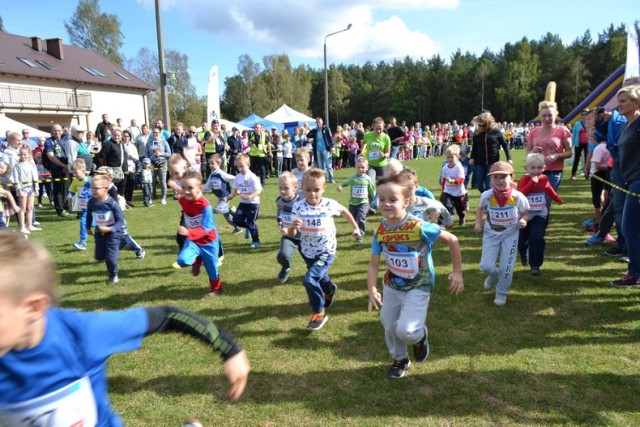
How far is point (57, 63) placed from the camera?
122ft

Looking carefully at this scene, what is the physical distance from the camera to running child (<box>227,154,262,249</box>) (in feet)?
27.1

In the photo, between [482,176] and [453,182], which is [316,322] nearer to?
[453,182]

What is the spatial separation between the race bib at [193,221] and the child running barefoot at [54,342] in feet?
12.9

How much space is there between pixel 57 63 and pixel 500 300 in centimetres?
4313

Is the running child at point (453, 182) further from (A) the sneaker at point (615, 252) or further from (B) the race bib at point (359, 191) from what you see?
(A) the sneaker at point (615, 252)

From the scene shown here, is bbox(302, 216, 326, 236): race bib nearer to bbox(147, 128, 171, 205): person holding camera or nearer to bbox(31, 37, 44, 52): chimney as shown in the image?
bbox(147, 128, 171, 205): person holding camera

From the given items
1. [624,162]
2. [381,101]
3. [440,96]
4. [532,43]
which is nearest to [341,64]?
[381,101]

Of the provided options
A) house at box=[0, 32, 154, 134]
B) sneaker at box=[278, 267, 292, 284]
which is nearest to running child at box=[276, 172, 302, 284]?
sneaker at box=[278, 267, 292, 284]

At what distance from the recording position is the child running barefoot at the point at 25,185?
1020 centimetres

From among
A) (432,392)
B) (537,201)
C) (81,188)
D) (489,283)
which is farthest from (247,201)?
(432,392)

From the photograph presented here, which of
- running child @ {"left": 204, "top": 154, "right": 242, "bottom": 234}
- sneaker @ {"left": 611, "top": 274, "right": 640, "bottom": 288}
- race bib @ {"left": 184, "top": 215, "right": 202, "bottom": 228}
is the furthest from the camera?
running child @ {"left": 204, "top": 154, "right": 242, "bottom": 234}

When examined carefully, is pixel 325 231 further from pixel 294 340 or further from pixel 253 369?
pixel 253 369

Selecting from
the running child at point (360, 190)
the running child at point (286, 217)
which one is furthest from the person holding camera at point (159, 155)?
the running child at point (286, 217)

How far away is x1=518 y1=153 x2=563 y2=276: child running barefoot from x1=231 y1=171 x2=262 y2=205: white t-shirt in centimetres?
465
